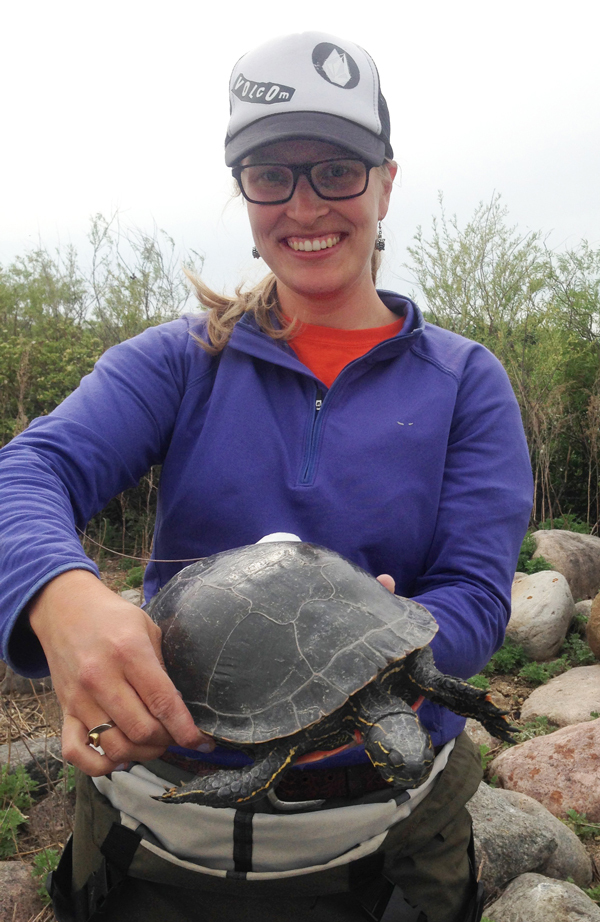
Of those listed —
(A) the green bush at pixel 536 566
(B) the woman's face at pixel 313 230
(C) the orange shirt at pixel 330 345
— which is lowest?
(A) the green bush at pixel 536 566

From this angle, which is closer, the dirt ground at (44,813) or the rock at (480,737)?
the dirt ground at (44,813)

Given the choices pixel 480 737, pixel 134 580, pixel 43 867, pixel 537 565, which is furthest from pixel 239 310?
pixel 537 565

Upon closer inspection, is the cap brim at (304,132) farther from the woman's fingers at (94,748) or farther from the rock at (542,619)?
the rock at (542,619)

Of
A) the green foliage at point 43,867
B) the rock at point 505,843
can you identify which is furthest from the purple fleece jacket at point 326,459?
the green foliage at point 43,867

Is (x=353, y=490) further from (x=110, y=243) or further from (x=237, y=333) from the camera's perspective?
(x=110, y=243)

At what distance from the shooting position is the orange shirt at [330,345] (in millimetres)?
2240

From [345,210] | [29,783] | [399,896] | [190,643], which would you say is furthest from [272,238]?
[29,783]

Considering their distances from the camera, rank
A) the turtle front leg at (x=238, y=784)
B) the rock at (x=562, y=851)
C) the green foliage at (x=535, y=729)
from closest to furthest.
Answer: the turtle front leg at (x=238, y=784) < the rock at (x=562, y=851) < the green foliage at (x=535, y=729)

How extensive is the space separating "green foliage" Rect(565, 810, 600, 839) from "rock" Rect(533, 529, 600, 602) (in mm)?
3214

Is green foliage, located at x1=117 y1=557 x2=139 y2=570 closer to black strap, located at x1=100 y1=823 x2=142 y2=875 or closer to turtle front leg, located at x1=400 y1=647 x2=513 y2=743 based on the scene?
black strap, located at x1=100 y1=823 x2=142 y2=875

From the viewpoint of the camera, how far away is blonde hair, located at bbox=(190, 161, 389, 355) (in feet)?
7.13

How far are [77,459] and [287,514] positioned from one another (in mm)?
623

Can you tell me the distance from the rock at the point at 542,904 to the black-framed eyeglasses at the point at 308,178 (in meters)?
2.83

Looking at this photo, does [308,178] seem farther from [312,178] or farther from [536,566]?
[536,566]
